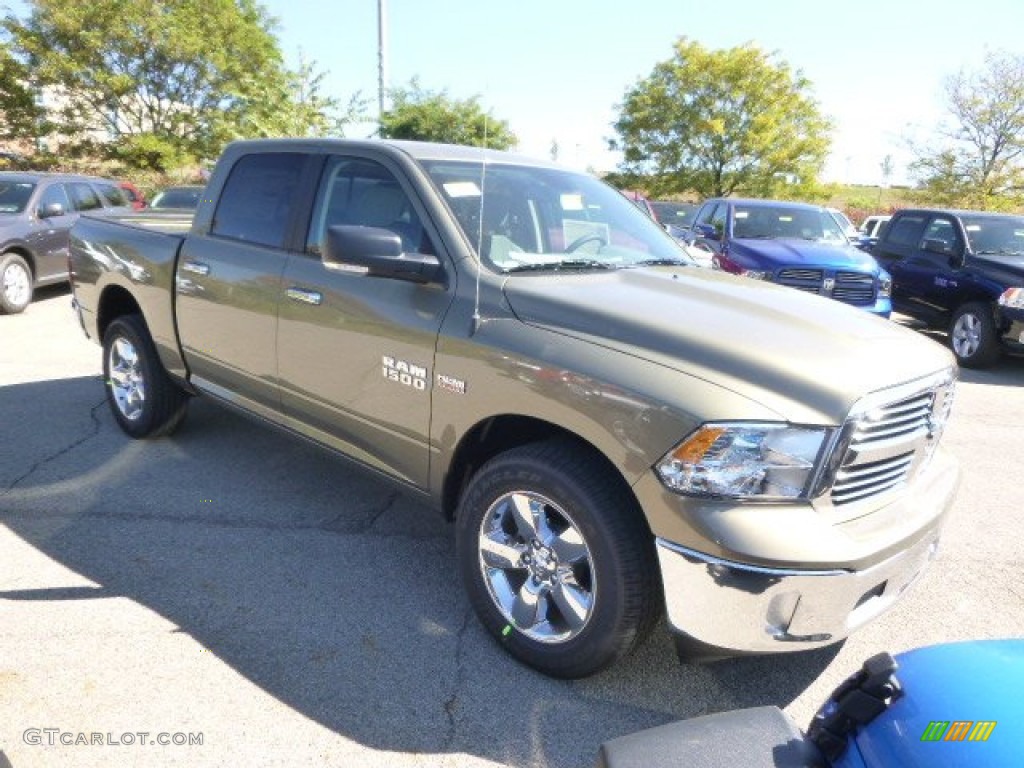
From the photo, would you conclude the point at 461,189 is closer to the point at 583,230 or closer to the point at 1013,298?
the point at 583,230

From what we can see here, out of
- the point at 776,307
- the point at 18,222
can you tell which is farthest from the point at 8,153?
the point at 776,307

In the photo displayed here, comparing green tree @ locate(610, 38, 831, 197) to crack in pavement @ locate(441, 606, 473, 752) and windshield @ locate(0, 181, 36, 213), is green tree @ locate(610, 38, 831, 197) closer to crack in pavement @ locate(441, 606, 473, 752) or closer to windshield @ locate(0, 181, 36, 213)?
windshield @ locate(0, 181, 36, 213)

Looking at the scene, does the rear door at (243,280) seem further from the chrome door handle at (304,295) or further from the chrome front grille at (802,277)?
the chrome front grille at (802,277)

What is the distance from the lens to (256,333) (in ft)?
12.0

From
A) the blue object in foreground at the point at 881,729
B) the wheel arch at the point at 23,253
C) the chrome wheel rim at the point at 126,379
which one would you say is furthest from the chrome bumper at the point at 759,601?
the wheel arch at the point at 23,253

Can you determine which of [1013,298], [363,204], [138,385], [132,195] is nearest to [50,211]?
[132,195]

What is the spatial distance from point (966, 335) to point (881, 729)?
358 inches

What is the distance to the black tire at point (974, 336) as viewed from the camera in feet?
28.1

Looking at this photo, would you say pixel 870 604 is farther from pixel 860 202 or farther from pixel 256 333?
pixel 860 202

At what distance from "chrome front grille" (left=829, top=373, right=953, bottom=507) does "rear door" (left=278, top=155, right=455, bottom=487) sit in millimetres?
1506

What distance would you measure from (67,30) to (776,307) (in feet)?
92.2

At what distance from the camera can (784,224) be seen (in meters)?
9.96

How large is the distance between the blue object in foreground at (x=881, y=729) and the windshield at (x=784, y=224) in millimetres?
8922

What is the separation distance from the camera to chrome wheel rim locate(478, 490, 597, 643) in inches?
99.6
